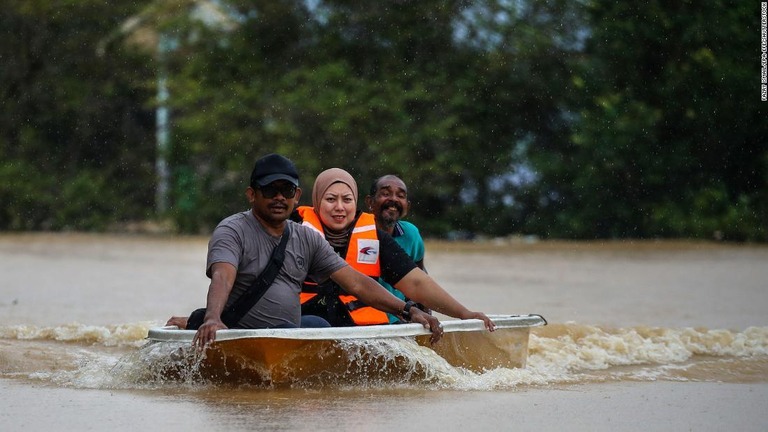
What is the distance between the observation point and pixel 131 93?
1247 inches

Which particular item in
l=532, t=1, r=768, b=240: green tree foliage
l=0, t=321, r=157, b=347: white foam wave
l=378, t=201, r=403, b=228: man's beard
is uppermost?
l=532, t=1, r=768, b=240: green tree foliage

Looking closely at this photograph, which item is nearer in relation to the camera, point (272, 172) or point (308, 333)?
point (308, 333)

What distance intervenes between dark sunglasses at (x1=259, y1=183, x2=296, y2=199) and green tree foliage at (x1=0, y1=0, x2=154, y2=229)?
22.8 metres

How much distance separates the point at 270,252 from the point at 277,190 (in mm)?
364

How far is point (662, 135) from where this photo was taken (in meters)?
25.6

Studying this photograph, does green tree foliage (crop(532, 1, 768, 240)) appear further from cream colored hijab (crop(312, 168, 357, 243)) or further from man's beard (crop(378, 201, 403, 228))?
cream colored hijab (crop(312, 168, 357, 243))

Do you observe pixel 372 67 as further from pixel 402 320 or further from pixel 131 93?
pixel 402 320

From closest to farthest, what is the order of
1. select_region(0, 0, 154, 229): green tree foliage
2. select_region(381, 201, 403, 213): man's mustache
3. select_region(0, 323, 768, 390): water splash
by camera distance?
1. select_region(0, 323, 768, 390): water splash
2. select_region(381, 201, 403, 213): man's mustache
3. select_region(0, 0, 154, 229): green tree foliage

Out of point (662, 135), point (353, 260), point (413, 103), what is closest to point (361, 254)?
point (353, 260)

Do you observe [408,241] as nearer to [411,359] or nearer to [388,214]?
[388,214]

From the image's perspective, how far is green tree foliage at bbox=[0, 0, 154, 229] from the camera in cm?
3077

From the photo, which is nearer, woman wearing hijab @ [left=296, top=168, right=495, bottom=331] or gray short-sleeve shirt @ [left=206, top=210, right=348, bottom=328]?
gray short-sleeve shirt @ [left=206, top=210, right=348, bottom=328]

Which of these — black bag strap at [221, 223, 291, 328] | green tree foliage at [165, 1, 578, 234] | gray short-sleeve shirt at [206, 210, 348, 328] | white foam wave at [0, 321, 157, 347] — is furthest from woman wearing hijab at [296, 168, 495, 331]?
green tree foliage at [165, 1, 578, 234]

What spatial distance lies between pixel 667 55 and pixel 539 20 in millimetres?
2482
